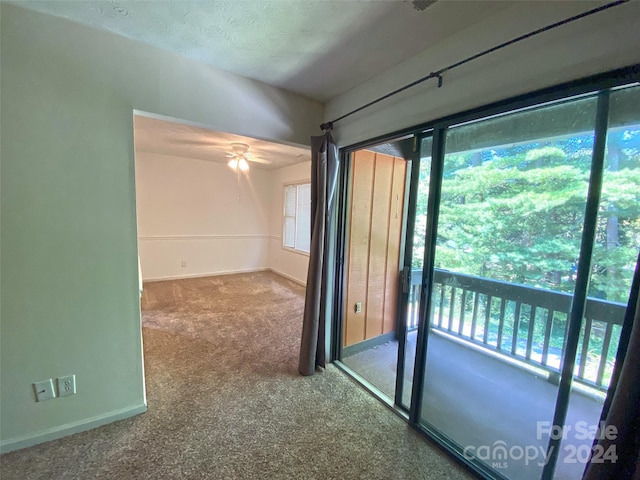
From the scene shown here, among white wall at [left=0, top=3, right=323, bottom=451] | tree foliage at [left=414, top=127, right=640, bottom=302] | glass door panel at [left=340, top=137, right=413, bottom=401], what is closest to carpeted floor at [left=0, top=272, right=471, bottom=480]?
white wall at [left=0, top=3, right=323, bottom=451]

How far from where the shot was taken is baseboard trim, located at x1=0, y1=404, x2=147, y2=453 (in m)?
1.44

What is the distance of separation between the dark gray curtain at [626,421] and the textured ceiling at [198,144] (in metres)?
2.65

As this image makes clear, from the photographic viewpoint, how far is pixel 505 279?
4.53 feet

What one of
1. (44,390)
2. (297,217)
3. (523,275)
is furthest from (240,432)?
(297,217)

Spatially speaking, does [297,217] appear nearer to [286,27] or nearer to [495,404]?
[286,27]

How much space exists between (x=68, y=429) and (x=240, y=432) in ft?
3.41

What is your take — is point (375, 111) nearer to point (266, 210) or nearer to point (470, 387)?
point (470, 387)

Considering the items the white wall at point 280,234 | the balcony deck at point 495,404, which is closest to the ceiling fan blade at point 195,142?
the white wall at point 280,234

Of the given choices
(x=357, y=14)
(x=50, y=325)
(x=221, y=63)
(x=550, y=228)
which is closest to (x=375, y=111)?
(x=357, y=14)

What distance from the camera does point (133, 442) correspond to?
1.52 meters

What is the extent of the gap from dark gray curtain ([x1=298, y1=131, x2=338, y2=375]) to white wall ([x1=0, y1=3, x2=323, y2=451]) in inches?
38.1

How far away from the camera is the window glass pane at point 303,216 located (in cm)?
506

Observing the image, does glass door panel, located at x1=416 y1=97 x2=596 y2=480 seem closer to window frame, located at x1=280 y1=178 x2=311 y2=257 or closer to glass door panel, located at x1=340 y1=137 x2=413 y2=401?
glass door panel, located at x1=340 y1=137 x2=413 y2=401

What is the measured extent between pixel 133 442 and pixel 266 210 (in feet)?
16.1
